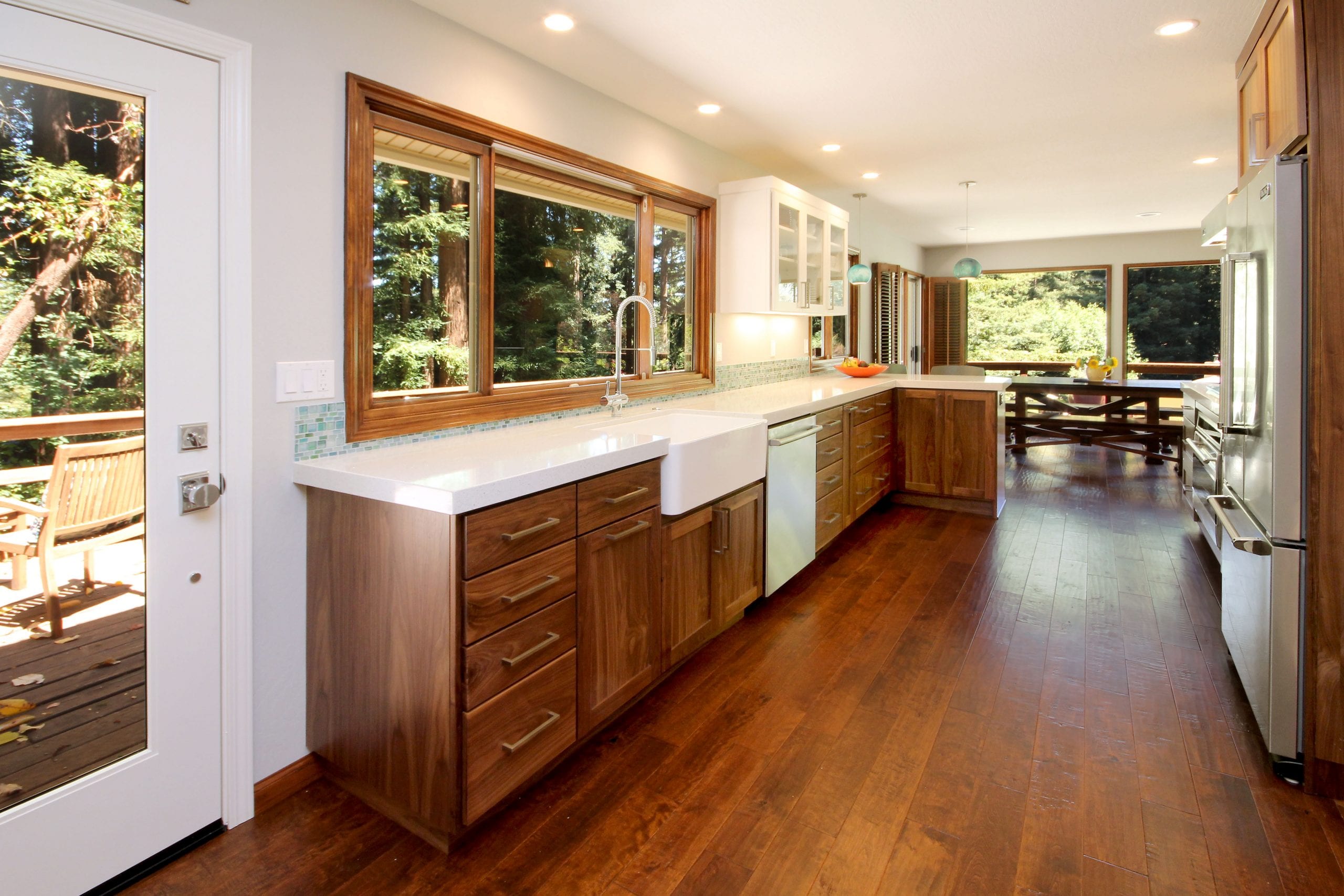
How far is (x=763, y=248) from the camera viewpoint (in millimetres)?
4301

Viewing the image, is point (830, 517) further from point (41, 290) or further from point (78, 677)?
point (41, 290)

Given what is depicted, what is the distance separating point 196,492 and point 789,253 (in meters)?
3.65

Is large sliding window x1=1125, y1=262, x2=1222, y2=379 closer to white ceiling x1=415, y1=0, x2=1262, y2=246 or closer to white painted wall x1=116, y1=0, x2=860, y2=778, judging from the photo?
white ceiling x1=415, y1=0, x2=1262, y2=246

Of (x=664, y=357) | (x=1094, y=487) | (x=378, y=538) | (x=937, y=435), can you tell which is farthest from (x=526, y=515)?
(x=1094, y=487)

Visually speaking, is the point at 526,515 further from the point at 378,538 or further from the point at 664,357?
the point at 664,357

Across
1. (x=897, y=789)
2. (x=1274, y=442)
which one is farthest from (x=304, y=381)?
(x=1274, y=442)

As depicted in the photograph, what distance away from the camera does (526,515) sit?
1.92 m

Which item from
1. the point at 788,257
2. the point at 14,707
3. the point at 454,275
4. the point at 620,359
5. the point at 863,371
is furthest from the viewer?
the point at 863,371

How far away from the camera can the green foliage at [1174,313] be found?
29.8ft

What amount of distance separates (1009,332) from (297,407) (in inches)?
408

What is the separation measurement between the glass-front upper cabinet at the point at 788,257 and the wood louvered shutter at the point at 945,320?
239 inches

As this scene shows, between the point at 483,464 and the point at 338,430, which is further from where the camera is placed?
the point at 338,430

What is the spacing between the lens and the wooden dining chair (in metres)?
1.57

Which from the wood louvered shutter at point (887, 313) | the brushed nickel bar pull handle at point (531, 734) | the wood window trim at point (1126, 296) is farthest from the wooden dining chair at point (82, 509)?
the wood window trim at point (1126, 296)
